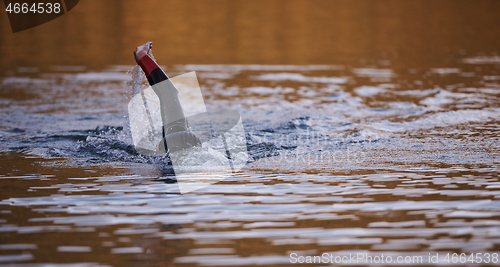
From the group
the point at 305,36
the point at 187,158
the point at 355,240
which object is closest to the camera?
the point at 355,240

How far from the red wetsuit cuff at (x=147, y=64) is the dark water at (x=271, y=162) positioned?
101 centimetres

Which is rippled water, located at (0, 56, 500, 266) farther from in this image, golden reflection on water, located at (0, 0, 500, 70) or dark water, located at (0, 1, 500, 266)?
golden reflection on water, located at (0, 0, 500, 70)

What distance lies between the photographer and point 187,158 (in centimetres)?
676

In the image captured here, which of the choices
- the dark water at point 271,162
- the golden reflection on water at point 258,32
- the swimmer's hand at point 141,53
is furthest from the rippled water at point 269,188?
the golden reflection on water at point 258,32

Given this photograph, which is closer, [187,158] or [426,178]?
[426,178]

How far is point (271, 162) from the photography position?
282 inches

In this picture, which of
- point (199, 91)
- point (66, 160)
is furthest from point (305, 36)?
point (66, 160)

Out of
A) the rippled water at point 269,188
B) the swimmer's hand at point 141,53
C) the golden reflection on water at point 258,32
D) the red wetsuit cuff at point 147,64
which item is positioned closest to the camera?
the rippled water at point 269,188

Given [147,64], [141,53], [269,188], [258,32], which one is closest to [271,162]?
[269,188]

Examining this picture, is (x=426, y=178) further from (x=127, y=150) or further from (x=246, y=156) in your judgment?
(x=127, y=150)

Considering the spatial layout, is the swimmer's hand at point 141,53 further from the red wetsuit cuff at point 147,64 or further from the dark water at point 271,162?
the dark water at point 271,162

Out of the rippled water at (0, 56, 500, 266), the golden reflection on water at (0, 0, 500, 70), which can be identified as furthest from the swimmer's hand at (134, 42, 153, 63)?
the golden reflection on water at (0, 0, 500, 70)

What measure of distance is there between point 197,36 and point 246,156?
1582 centimetres

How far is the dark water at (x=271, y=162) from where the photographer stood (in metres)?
4.52
